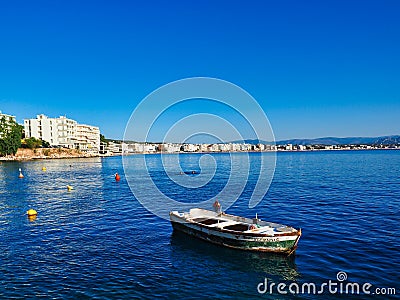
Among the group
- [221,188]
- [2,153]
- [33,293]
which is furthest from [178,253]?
[2,153]

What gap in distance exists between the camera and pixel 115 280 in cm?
2017

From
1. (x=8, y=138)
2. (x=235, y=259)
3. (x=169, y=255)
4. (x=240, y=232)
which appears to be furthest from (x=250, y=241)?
(x=8, y=138)

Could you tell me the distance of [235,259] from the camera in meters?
23.9

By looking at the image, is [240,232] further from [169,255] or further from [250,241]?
[169,255]

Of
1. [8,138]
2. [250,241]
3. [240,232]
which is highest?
[8,138]

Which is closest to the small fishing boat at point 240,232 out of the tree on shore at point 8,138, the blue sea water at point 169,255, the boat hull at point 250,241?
the boat hull at point 250,241

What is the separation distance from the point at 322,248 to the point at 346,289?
Result: 23.3 ft

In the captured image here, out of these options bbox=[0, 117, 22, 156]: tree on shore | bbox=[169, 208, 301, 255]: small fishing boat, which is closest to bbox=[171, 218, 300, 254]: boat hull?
bbox=[169, 208, 301, 255]: small fishing boat

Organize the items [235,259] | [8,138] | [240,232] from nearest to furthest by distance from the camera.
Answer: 1. [235,259]
2. [240,232]
3. [8,138]

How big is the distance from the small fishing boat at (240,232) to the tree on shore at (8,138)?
168 meters

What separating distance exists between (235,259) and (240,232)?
222cm

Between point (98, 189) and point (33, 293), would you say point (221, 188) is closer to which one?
point (98, 189)

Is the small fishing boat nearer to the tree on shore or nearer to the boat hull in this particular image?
the boat hull

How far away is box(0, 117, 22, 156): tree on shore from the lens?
166 m
